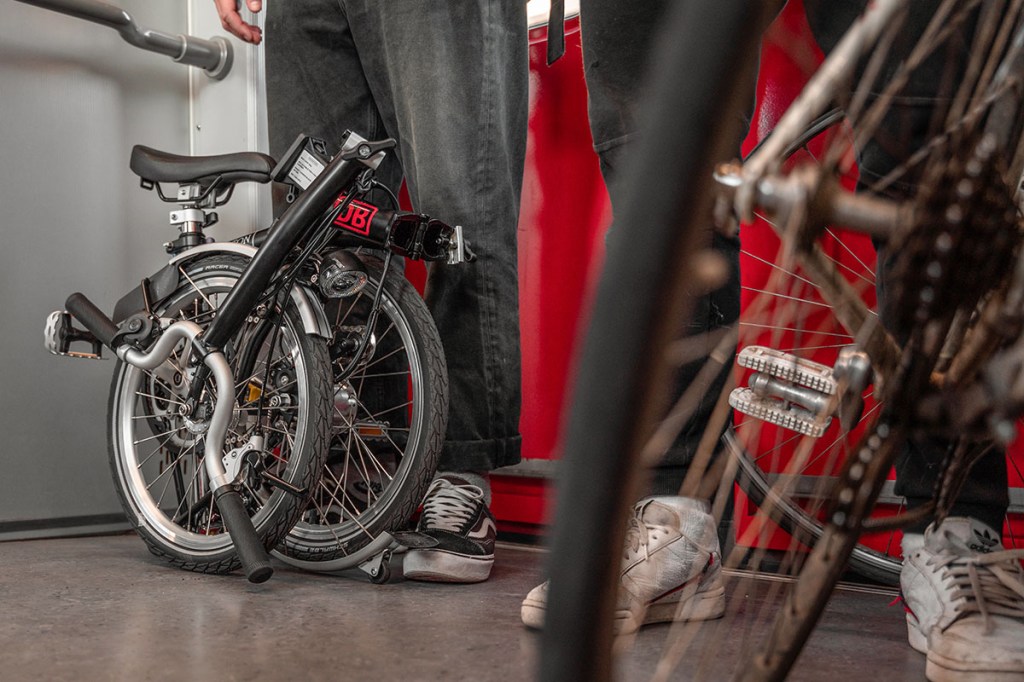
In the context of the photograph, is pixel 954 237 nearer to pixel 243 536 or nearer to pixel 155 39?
pixel 243 536

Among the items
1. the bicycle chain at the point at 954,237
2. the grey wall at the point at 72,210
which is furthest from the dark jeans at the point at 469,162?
the bicycle chain at the point at 954,237

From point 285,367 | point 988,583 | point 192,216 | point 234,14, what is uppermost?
point 234,14

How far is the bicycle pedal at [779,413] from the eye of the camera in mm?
460

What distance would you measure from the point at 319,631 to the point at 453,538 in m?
0.32

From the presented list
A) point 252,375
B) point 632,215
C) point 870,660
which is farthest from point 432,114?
point 632,215

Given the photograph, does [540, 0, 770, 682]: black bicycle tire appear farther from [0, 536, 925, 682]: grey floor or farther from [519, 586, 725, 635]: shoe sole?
[519, 586, 725, 635]: shoe sole

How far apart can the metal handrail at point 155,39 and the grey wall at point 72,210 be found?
0.04 meters

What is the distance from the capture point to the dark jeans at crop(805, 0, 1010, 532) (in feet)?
2.66

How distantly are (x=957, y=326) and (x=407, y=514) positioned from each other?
913 millimetres

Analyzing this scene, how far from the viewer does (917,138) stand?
0.83 meters

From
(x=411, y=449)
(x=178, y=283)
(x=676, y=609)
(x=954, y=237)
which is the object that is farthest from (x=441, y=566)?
(x=954, y=237)

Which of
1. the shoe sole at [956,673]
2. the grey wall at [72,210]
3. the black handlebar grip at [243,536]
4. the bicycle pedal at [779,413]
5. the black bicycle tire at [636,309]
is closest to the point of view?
the black bicycle tire at [636,309]

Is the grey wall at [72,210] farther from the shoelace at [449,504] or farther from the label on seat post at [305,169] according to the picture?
the shoelace at [449,504]

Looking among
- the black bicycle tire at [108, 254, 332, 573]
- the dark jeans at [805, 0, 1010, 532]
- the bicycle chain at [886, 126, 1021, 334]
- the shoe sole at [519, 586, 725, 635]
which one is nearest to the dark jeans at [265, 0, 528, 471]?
the black bicycle tire at [108, 254, 332, 573]
